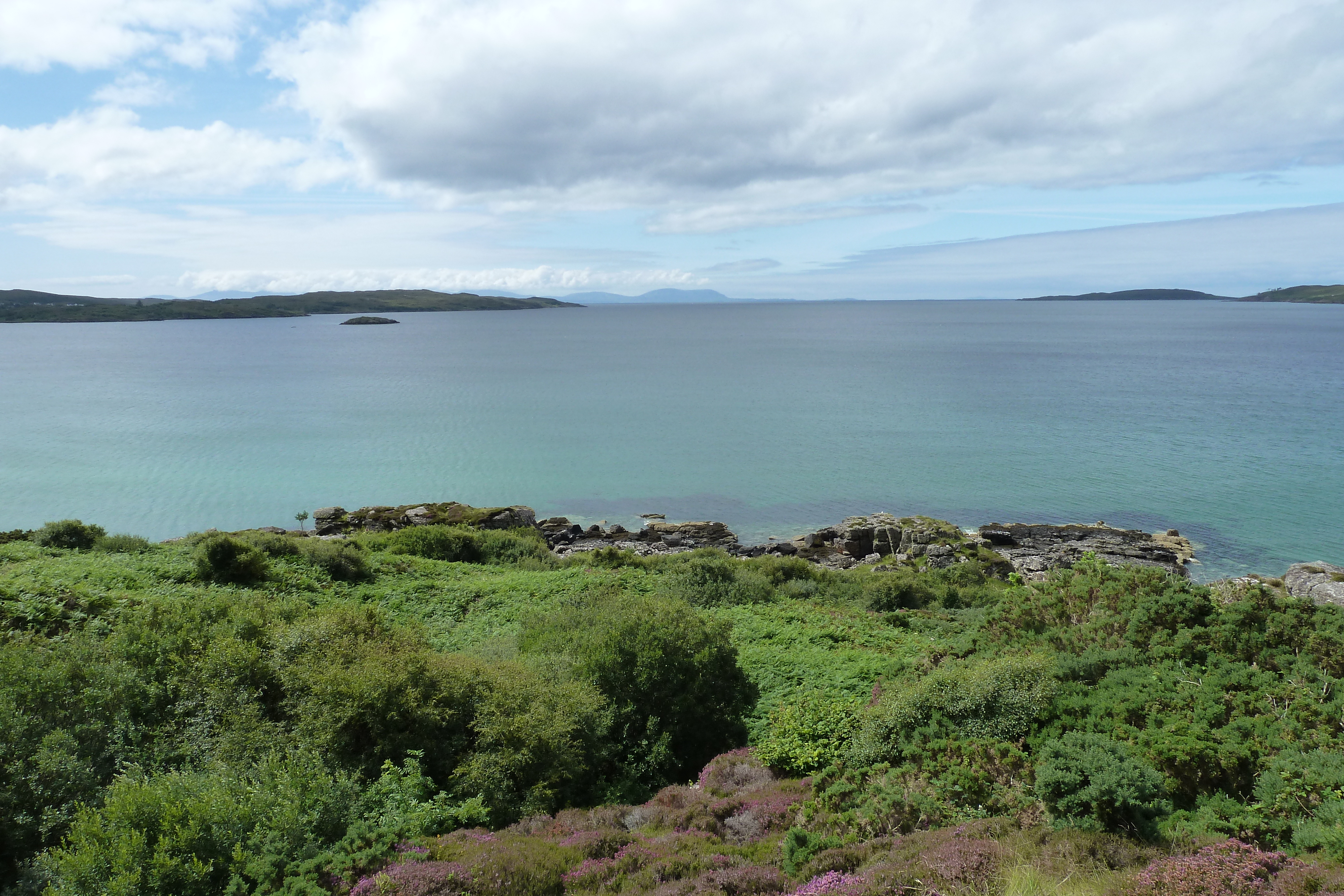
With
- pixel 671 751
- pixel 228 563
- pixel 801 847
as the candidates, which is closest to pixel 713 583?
pixel 671 751

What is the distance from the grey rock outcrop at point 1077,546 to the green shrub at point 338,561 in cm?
2787

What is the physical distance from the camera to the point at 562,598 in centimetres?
2109

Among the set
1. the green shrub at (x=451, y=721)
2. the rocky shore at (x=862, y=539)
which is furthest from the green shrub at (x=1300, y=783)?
the rocky shore at (x=862, y=539)

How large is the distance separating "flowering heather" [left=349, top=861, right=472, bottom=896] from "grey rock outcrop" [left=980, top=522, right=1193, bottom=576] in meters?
31.0

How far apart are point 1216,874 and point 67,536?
98.6ft

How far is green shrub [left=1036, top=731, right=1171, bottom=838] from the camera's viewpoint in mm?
8148

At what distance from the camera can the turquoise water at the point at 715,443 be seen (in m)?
44.1

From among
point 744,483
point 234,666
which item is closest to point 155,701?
point 234,666

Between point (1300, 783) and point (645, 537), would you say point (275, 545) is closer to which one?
point (645, 537)

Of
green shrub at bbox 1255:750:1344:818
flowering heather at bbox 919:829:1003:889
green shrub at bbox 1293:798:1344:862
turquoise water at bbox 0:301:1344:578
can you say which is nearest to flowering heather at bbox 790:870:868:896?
flowering heather at bbox 919:829:1003:889

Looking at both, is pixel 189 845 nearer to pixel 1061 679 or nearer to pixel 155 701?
pixel 155 701

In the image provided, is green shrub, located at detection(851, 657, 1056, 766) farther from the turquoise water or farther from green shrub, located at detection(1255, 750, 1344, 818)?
the turquoise water

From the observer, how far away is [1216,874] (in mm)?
6852

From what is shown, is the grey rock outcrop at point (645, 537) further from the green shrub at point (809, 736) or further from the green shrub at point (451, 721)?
the green shrub at point (451, 721)
